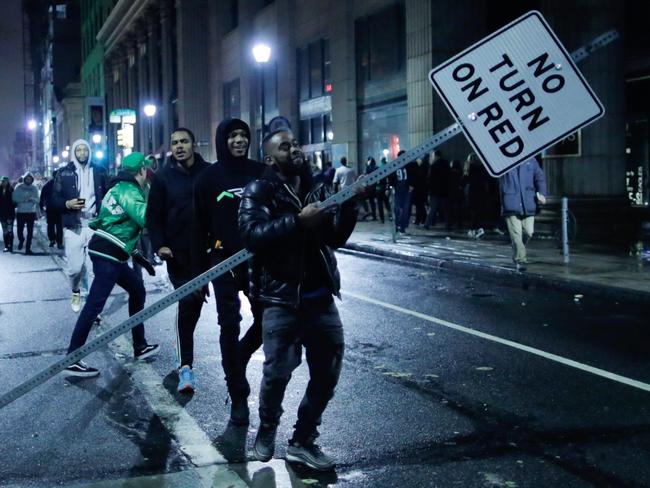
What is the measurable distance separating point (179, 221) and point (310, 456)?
2566 millimetres

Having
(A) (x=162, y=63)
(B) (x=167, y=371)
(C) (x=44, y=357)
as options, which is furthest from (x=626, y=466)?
(A) (x=162, y=63)

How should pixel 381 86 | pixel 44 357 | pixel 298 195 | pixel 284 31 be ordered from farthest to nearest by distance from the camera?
pixel 284 31
pixel 381 86
pixel 44 357
pixel 298 195

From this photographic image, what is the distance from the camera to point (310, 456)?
4.98 meters

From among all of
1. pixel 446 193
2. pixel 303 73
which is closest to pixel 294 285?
pixel 446 193

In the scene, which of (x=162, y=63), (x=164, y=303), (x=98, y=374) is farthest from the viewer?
(x=162, y=63)

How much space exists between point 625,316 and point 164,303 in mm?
7058

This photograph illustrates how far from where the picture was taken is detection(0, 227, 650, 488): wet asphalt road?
496 centimetres

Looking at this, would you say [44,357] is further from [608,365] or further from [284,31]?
[284,31]

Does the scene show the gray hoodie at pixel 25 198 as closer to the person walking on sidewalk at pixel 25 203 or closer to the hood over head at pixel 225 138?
the person walking on sidewalk at pixel 25 203

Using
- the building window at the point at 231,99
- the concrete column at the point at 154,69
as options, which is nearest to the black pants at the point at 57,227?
the building window at the point at 231,99

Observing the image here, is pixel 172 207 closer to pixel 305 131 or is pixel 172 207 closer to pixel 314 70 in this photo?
pixel 314 70

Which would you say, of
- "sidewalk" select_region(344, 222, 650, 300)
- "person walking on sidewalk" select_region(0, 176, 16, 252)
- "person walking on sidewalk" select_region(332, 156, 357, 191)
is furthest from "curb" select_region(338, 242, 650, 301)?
"person walking on sidewalk" select_region(0, 176, 16, 252)

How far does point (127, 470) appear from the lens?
503 centimetres

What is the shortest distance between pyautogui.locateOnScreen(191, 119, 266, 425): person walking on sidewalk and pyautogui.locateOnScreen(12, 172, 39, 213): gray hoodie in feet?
59.4
